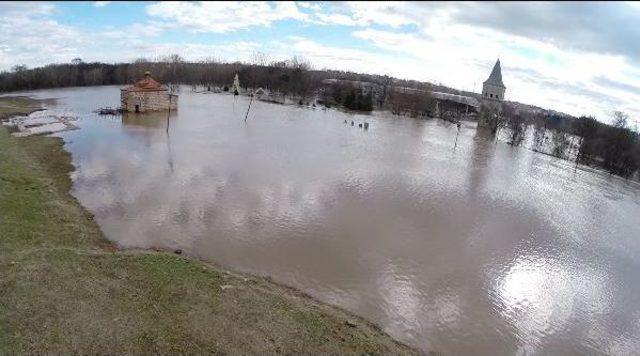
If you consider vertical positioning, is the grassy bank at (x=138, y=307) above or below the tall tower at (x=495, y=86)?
below

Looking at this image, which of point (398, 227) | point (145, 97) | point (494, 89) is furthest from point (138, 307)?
point (494, 89)

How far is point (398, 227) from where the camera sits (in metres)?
18.3

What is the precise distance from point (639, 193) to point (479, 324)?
28722mm

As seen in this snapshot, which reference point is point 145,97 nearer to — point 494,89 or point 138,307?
point 138,307

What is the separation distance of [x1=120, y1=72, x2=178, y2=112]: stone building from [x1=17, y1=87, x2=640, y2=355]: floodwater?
24.4ft

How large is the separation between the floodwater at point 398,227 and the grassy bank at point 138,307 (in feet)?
4.23

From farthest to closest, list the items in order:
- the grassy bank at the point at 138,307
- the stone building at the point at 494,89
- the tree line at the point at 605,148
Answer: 1. the stone building at the point at 494,89
2. the tree line at the point at 605,148
3. the grassy bank at the point at 138,307

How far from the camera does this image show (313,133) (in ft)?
127

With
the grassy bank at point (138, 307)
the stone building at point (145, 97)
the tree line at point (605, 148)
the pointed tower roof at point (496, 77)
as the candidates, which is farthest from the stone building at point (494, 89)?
the grassy bank at point (138, 307)

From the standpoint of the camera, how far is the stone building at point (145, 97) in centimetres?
4122

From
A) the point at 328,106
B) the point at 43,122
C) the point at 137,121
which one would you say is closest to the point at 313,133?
the point at 137,121

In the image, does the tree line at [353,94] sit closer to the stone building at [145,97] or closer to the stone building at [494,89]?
the stone building at [494,89]

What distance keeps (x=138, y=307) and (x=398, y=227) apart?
10.6 m

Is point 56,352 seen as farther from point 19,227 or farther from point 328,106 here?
point 328,106
